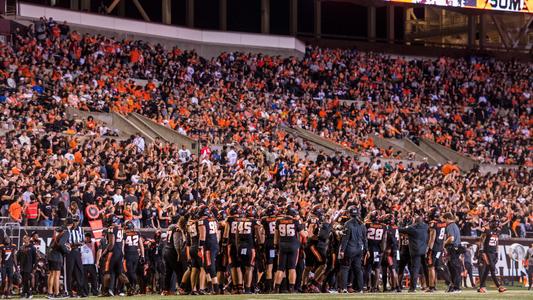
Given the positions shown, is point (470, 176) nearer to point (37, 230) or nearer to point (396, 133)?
point (396, 133)

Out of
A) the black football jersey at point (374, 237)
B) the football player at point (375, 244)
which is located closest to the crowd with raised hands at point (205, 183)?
the football player at point (375, 244)

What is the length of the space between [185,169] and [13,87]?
230 inches

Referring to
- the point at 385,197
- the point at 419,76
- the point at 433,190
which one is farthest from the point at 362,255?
the point at 419,76

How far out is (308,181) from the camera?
33.1 m

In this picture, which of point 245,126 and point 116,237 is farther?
point 245,126

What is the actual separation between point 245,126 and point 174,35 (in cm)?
843

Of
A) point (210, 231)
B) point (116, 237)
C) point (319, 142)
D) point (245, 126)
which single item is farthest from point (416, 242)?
point (319, 142)

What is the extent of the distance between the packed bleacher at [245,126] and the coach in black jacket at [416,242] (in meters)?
3.17

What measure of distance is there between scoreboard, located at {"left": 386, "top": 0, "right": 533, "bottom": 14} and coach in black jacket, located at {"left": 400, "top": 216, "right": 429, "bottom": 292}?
1990 cm

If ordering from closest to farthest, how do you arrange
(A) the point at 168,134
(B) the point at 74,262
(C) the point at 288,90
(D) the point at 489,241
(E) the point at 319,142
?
(B) the point at 74,262
(D) the point at 489,241
(A) the point at 168,134
(E) the point at 319,142
(C) the point at 288,90

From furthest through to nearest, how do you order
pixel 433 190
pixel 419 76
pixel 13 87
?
pixel 419 76
pixel 433 190
pixel 13 87

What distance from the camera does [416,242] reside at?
23.1 m

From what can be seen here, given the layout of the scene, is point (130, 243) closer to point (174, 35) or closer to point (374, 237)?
point (374, 237)

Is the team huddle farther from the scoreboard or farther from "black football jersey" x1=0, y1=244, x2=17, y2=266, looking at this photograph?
the scoreboard
